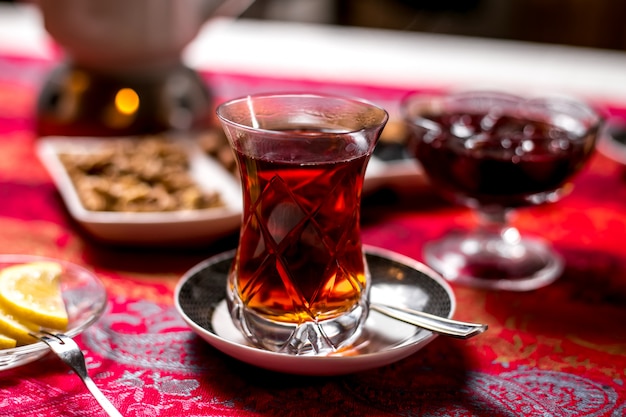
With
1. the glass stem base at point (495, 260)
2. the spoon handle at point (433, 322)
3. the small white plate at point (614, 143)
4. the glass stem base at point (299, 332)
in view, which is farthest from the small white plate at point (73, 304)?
the small white plate at point (614, 143)

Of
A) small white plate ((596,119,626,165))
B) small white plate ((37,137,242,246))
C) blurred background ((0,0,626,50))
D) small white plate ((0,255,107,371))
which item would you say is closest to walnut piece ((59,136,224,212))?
small white plate ((37,137,242,246))

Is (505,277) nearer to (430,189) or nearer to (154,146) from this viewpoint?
(430,189)

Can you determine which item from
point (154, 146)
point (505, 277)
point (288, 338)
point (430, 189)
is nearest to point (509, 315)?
point (505, 277)

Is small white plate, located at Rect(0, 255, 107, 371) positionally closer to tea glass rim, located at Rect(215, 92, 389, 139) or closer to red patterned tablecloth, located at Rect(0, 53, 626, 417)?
red patterned tablecloth, located at Rect(0, 53, 626, 417)

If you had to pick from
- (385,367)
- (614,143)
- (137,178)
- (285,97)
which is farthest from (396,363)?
(614,143)

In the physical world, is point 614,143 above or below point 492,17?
above

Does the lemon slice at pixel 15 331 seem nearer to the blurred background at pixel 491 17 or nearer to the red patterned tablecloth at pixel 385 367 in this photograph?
the red patterned tablecloth at pixel 385 367

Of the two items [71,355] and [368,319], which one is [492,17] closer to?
[368,319]
